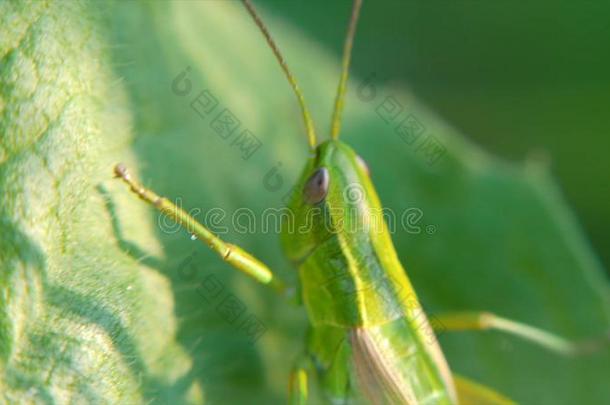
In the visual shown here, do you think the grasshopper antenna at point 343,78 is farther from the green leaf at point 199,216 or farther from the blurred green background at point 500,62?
the blurred green background at point 500,62

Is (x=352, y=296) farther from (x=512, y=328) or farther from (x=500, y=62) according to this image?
(x=500, y=62)

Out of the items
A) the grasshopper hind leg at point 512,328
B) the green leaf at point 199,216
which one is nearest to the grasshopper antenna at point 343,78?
the green leaf at point 199,216

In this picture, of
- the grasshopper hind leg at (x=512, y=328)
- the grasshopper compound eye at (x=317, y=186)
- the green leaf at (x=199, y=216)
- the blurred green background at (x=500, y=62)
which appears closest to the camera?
the green leaf at (x=199, y=216)

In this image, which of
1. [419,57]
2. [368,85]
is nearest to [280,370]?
[368,85]

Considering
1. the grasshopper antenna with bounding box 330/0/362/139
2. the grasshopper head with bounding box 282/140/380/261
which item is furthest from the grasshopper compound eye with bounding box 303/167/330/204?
the grasshopper antenna with bounding box 330/0/362/139

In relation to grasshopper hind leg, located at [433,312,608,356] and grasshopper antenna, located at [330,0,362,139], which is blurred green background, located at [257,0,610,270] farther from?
grasshopper antenna, located at [330,0,362,139]

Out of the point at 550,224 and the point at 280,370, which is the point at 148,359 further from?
the point at 550,224
